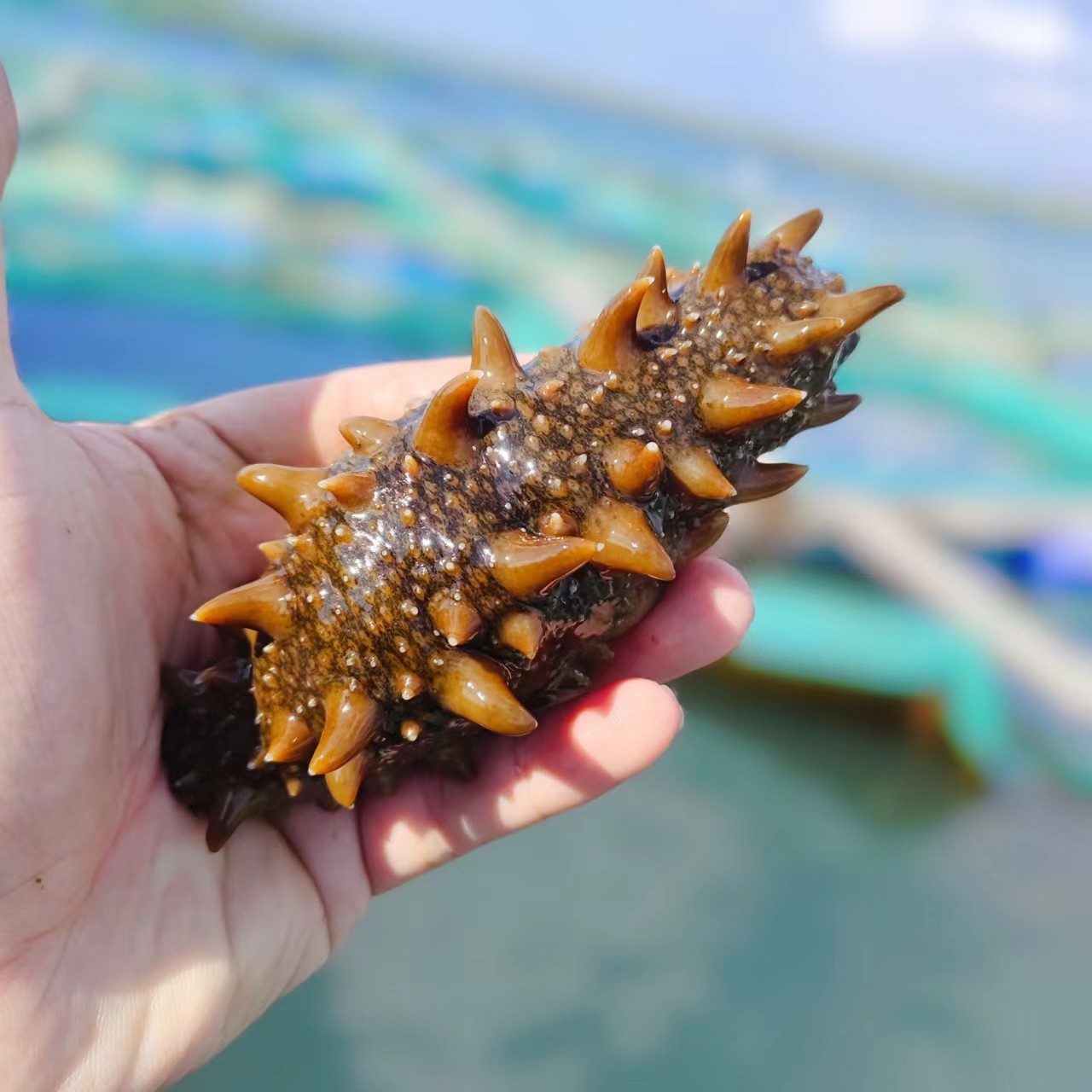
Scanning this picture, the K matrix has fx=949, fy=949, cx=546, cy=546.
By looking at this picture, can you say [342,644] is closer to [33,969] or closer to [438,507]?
[438,507]

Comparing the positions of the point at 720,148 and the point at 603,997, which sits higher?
the point at 720,148

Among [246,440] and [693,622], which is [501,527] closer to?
[693,622]

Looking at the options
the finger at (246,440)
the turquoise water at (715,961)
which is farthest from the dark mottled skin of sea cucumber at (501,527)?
the turquoise water at (715,961)

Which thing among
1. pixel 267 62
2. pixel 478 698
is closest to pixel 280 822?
pixel 478 698

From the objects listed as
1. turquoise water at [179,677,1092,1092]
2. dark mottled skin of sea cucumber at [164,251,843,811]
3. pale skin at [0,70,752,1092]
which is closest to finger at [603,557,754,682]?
pale skin at [0,70,752,1092]

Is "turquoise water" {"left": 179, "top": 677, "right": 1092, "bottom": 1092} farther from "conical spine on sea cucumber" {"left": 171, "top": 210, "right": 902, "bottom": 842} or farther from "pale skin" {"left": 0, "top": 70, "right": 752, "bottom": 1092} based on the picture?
"conical spine on sea cucumber" {"left": 171, "top": 210, "right": 902, "bottom": 842}

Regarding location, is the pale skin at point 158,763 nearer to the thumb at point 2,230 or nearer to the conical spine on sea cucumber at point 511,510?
the thumb at point 2,230

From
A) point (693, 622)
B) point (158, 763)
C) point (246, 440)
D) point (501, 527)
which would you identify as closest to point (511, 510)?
point (501, 527)
